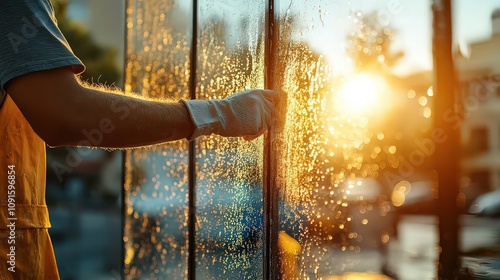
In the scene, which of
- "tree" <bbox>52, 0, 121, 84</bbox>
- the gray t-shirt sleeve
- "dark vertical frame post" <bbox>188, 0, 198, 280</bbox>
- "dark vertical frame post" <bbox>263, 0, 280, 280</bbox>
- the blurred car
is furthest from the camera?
"tree" <bbox>52, 0, 121, 84</bbox>

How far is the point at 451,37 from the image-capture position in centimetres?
95

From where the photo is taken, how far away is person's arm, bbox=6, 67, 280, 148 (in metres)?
1.00

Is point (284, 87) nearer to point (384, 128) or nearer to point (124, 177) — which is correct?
point (384, 128)

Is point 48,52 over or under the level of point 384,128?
over

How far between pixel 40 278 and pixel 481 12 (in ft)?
3.42

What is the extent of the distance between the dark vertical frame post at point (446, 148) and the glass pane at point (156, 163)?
1.21 meters

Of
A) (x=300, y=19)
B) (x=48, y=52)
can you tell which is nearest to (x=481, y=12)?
(x=300, y=19)

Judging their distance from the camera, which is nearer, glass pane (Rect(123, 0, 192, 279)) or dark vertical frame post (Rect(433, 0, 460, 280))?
dark vertical frame post (Rect(433, 0, 460, 280))

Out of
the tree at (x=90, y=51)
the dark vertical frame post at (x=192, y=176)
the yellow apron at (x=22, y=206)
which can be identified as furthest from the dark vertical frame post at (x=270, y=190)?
the tree at (x=90, y=51)

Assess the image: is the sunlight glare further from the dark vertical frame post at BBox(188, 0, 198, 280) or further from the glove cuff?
the dark vertical frame post at BBox(188, 0, 198, 280)

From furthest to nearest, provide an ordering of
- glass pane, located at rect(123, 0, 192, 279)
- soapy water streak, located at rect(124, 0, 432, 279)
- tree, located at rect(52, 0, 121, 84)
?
tree, located at rect(52, 0, 121, 84) → glass pane, located at rect(123, 0, 192, 279) → soapy water streak, located at rect(124, 0, 432, 279)

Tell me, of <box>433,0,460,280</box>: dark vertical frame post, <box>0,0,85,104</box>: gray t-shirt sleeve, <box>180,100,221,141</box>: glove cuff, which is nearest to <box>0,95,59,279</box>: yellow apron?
<box>0,0,85,104</box>: gray t-shirt sleeve

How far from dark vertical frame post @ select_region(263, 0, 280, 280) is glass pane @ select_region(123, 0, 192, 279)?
633 mm

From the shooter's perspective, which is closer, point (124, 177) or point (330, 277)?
A: point (330, 277)
